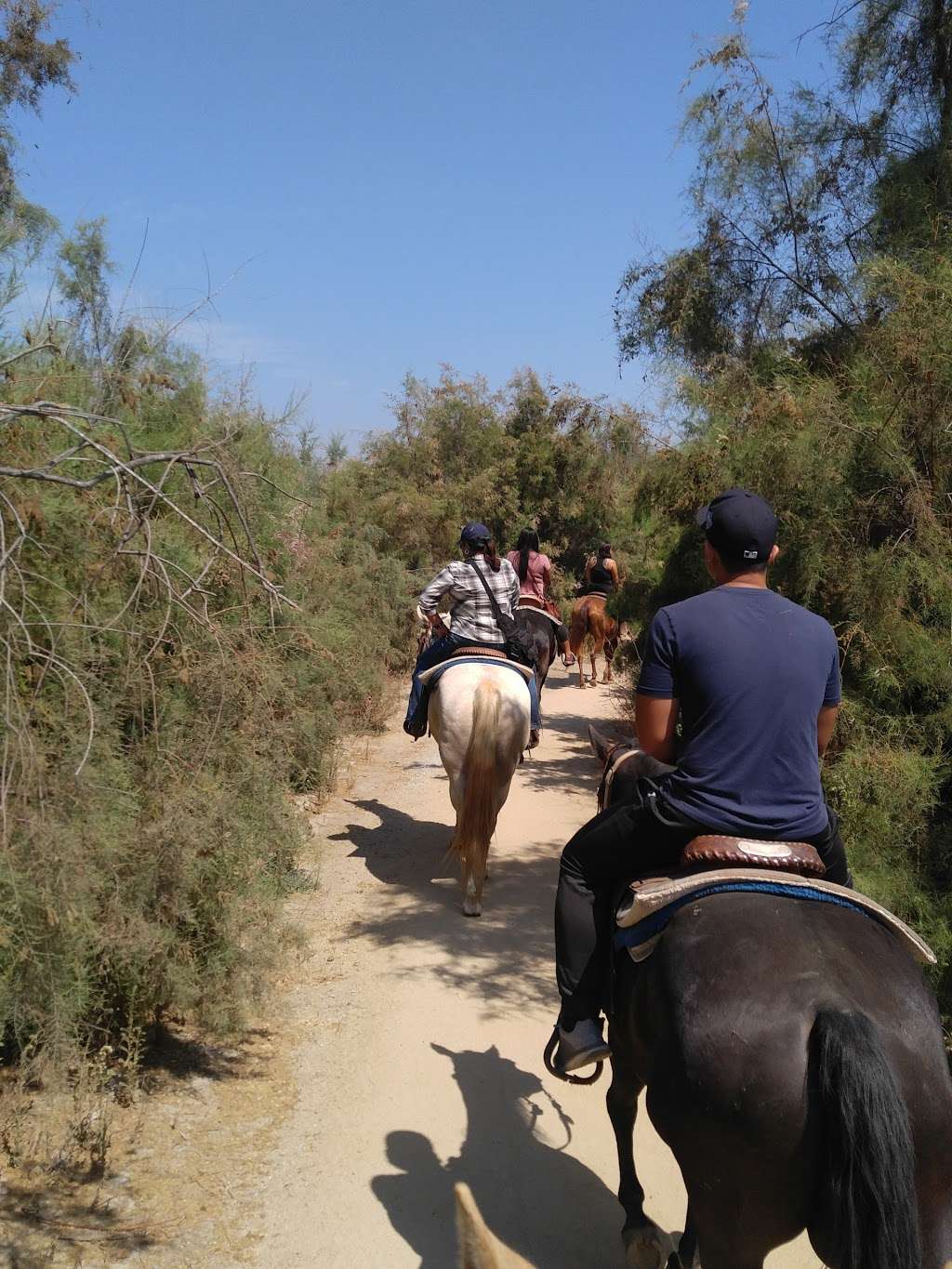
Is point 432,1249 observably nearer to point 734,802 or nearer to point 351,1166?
point 351,1166

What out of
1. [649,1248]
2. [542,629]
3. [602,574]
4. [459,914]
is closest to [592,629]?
[602,574]

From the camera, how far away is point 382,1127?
195 inches

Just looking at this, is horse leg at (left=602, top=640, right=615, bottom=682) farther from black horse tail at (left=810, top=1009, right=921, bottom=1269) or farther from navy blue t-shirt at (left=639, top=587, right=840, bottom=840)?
black horse tail at (left=810, top=1009, right=921, bottom=1269)

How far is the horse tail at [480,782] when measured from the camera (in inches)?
305

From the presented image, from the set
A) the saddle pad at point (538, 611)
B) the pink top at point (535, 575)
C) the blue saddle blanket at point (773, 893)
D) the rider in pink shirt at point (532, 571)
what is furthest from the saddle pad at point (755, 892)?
the pink top at point (535, 575)

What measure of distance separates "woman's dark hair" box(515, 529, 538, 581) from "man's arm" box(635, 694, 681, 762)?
33.6 feet

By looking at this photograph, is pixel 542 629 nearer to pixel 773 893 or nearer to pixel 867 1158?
pixel 773 893

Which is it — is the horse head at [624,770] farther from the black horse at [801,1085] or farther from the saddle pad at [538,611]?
the saddle pad at [538,611]

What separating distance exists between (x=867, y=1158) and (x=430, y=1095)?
325 centimetres

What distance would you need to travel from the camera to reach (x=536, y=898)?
8.09m

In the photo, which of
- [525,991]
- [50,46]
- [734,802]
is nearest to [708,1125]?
[734,802]

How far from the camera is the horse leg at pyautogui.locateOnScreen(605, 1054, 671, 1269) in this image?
3820 mm

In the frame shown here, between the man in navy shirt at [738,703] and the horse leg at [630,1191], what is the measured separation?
1103 millimetres

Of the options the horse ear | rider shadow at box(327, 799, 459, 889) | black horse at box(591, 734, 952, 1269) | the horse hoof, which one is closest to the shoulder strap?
rider shadow at box(327, 799, 459, 889)
